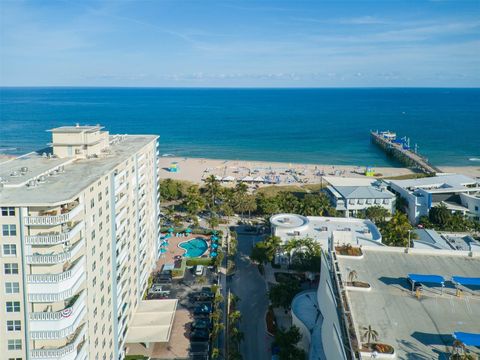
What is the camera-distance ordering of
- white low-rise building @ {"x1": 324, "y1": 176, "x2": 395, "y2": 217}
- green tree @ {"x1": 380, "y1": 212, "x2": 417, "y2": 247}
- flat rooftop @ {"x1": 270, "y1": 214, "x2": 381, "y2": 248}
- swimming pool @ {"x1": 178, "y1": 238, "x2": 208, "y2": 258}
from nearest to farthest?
green tree @ {"x1": 380, "y1": 212, "x2": 417, "y2": 247} < flat rooftop @ {"x1": 270, "y1": 214, "x2": 381, "y2": 248} < swimming pool @ {"x1": 178, "y1": 238, "x2": 208, "y2": 258} < white low-rise building @ {"x1": 324, "y1": 176, "x2": 395, "y2": 217}

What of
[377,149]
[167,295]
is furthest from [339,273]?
[377,149]

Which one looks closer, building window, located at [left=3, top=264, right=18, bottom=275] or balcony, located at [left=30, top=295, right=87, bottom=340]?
building window, located at [left=3, top=264, right=18, bottom=275]

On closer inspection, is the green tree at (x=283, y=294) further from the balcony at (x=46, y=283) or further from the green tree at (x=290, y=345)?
the balcony at (x=46, y=283)

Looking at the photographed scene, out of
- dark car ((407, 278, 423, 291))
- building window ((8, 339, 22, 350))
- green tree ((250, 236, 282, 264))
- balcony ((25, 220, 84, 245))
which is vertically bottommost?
green tree ((250, 236, 282, 264))

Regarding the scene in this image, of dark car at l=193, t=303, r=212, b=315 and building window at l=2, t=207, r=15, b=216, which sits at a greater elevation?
building window at l=2, t=207, r=15, b=216

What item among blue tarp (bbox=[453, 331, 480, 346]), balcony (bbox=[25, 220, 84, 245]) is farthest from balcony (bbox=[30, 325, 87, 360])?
blue tarp (bbox=[453, 331, 480, 346])

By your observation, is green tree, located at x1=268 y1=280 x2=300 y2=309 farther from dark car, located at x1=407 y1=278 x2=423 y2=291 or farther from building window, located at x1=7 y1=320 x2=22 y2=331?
building window, located at x1=7 y1=320 x2=22 y2=331

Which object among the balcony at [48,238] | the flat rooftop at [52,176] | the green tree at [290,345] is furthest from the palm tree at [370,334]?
the flat rooftop at [52,176]
